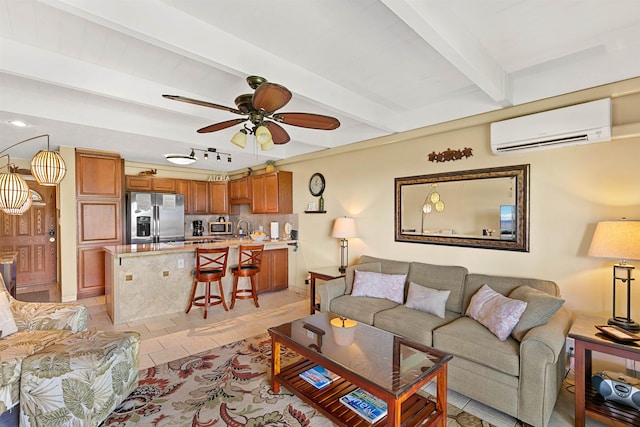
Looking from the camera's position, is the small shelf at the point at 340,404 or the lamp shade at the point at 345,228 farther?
the lamp shade at the point at 345,228

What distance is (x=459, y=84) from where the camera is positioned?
2820 millimetres

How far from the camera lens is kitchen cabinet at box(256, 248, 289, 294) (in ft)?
16.9

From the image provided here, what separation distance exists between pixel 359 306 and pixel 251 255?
2009 mm

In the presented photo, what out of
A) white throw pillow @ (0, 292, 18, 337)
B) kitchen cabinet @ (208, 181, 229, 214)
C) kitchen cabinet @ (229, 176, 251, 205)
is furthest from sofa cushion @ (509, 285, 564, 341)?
kitchen cabinet @ (208, 181, 229, 214)

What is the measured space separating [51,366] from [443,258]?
3489mm

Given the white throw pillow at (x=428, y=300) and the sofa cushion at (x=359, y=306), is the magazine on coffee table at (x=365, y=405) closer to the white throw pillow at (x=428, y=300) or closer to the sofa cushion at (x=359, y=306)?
the sofa cushion at (x=359, y=306)

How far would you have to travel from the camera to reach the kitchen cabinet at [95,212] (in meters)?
4.65

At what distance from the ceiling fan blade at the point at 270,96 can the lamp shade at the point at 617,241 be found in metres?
2.44

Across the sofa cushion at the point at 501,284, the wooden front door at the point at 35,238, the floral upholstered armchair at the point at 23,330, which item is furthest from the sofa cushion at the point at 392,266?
the wooden front door at the point at 35,238

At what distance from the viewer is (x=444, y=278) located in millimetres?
3072

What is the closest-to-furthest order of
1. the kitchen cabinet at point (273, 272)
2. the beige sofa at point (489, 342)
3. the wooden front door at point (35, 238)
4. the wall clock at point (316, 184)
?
the beige sofa at point (489, 342)
the wall clock at point (316, 184)
the kitchen cabinet at point (273, 272)
the wooden front door at point (35, 238)

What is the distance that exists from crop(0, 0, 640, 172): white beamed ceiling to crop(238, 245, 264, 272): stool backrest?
1892 mm

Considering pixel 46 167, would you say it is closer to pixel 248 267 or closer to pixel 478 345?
pixel 248 267

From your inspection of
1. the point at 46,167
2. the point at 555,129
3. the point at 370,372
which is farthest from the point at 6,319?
the point at 555,129
